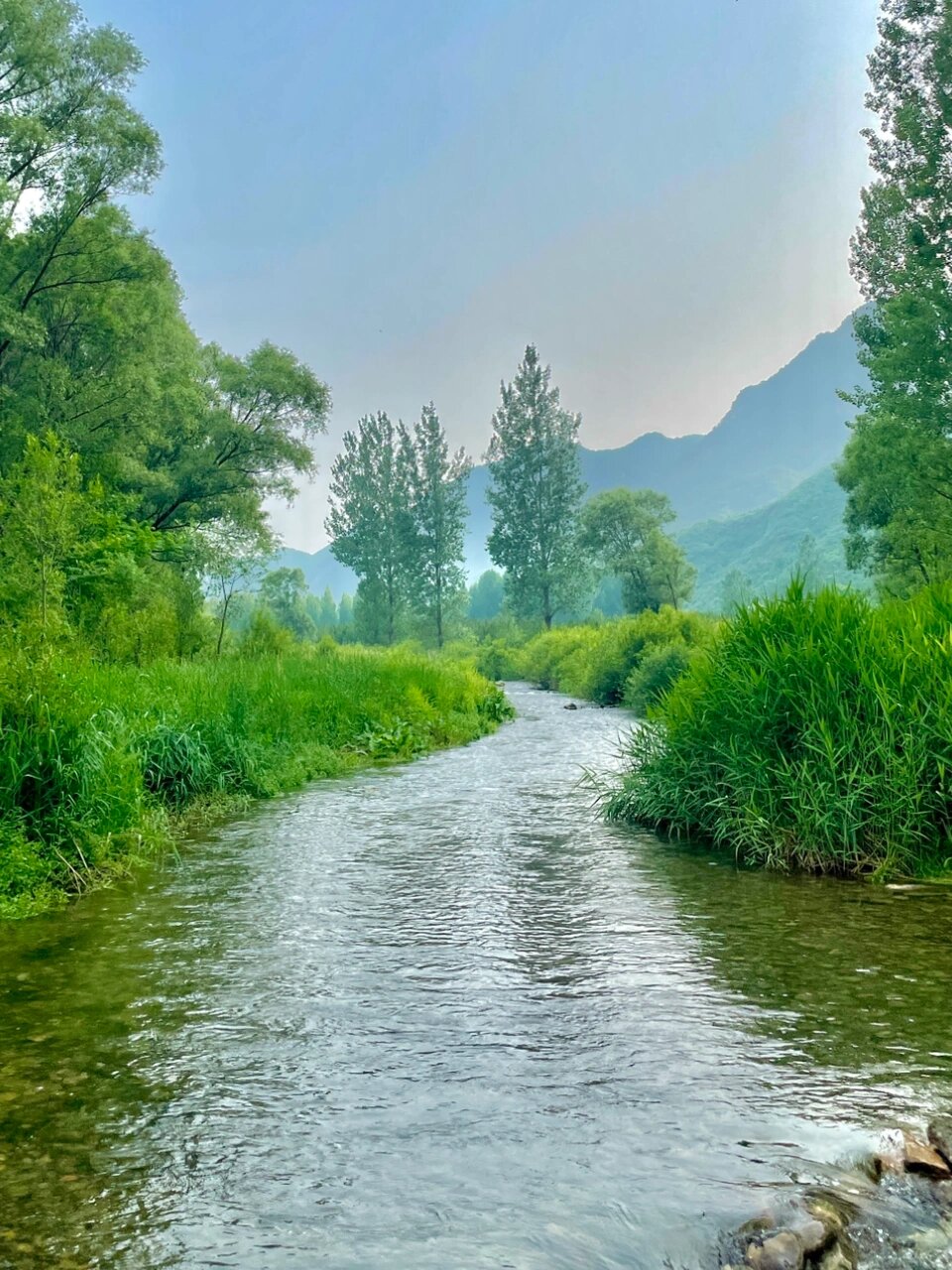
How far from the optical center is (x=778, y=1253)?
2672 mm

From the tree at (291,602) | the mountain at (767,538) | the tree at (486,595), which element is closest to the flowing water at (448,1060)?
the tree at (291,602)

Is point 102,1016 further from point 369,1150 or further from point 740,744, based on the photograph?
point 740,744

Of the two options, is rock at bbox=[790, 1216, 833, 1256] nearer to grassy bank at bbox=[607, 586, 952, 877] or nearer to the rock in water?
the rock in water

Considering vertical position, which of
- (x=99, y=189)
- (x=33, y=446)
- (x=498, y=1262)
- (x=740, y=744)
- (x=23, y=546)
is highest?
(x=99, y=189)

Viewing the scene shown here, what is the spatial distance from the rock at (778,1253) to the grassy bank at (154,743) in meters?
5.65

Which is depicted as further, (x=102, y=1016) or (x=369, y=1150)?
(x=102, y=1016)

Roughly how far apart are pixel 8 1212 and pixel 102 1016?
1.72 m

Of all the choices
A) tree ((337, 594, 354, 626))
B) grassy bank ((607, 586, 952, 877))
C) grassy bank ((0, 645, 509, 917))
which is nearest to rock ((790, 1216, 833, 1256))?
grassy bank ((607, 586, 952, 877))

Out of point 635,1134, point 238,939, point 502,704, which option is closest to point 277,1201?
point 635,1134

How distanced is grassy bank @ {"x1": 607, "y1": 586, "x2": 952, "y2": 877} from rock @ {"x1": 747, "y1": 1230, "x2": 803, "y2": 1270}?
4.96 m

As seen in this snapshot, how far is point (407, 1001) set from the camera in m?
4.84

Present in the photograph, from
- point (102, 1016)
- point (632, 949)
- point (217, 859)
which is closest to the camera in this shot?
point (102, 1016)

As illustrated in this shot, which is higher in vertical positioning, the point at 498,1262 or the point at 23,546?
the point at 23,546

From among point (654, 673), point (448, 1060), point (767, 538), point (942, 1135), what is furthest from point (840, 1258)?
point (767, 538)
